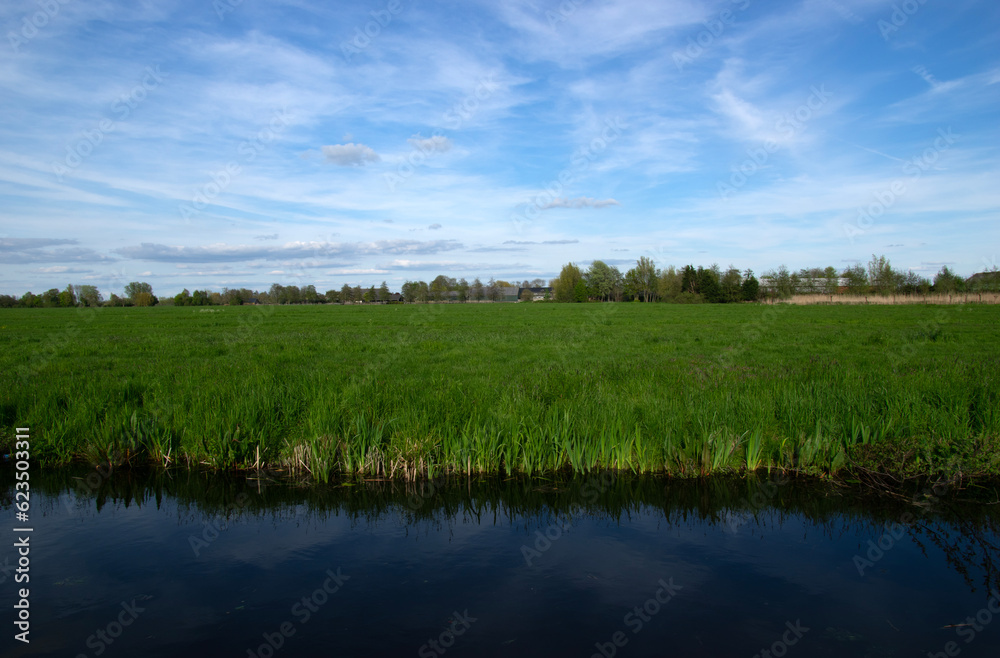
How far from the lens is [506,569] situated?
244 inches

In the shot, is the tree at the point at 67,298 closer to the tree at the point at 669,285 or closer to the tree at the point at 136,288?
the tree at the point at 136,288

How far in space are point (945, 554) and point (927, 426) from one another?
310 cm

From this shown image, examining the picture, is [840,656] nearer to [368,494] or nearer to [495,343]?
[368,494]

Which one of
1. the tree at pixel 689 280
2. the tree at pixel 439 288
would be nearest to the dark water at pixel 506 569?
the tree at pixel 689 280

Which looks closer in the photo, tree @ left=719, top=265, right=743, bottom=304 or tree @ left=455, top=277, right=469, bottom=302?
tree @ left=719, top=265, right=743, bottom=304

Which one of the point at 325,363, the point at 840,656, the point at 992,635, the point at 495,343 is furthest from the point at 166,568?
the point at 495,343

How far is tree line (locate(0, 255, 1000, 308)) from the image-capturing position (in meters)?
80.1

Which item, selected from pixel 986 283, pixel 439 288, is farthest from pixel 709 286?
pixel 439 288

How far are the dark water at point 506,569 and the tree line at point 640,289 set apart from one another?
80.8 meters

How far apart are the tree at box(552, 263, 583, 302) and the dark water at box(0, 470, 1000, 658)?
128 m

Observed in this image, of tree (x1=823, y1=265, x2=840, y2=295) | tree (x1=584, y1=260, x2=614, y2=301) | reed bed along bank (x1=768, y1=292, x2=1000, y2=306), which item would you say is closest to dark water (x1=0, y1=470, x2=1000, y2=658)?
reed bed along bank (x1=768, y1=292, x2=1000, y2=306)

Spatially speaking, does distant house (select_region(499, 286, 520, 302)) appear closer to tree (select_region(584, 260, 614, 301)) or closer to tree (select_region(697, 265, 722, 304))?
tree (select_region(584, 260, 614, 301))

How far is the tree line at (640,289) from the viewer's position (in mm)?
80125

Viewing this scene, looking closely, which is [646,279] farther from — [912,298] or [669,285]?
[912,298]
